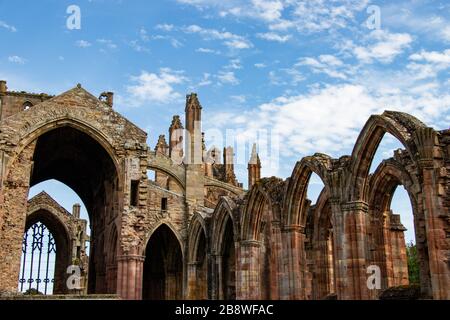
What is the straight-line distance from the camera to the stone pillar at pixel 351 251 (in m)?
13.7

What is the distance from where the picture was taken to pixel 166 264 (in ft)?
85.6

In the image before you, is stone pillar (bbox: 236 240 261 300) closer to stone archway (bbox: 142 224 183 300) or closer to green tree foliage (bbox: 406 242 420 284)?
stone archway (bbox: 142 224 183 300)

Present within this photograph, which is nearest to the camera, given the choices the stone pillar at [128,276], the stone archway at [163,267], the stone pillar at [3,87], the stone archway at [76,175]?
the stone archway at [76,175]

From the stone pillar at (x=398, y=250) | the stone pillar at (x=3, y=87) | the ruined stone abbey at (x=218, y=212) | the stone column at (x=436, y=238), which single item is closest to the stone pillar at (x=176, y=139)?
the ruined stone abbey at (x=218, y=212)

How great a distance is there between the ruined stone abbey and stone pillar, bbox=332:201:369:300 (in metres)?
0.03

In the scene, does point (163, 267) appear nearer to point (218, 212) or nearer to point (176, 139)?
point (218, 212)

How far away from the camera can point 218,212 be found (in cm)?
2197

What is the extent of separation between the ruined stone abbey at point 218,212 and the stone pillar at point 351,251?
27 millimetres

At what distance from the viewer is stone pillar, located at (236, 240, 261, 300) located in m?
19.1

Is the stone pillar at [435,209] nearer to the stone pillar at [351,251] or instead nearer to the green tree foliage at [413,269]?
the stone pillar at [351,251]

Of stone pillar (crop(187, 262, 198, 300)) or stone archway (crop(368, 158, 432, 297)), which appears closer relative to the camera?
stone archway (crop(368, 158, 432, 297))

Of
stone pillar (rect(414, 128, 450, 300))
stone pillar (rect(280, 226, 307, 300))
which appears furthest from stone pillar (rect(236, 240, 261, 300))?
stone pillar (rect(414, 128, 450, 300))
